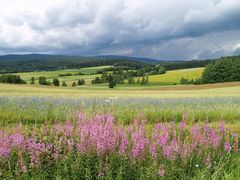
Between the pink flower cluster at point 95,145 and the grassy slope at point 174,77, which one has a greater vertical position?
the pink flower cluster at point 95,145

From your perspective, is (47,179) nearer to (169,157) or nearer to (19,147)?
(19,147)

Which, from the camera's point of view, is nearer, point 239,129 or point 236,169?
point 236,169

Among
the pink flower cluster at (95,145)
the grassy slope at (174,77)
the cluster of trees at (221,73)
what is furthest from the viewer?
the grassy slope at (174,77)

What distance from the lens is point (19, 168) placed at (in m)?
5.63

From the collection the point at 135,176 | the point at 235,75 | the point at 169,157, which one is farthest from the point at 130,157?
the point at 235,75

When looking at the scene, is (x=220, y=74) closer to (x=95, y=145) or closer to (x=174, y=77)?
(x=174, y=77)

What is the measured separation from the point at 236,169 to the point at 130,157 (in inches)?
83.9

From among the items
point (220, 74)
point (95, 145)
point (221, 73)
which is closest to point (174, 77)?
point (220, 74)

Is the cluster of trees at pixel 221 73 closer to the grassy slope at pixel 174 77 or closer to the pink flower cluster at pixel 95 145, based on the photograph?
the grassy slope at pixel 174 77

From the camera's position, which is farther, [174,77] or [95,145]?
[174,77]

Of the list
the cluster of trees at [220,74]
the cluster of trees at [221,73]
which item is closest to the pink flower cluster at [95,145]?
the cluster of trees at [220,74]

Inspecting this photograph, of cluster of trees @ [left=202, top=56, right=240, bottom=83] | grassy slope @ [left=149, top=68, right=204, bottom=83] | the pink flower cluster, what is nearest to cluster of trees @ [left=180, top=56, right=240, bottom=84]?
cluster of trees @ [left=202, top=56, right=240, bottom=83]

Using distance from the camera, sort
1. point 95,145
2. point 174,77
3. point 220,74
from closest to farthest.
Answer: point 95,145, point 220,74, point 174,77

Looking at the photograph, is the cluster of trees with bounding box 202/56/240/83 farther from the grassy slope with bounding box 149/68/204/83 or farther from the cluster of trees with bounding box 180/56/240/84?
the grassy slope with bounding box 149/68/204/83
